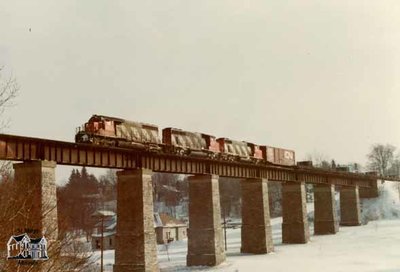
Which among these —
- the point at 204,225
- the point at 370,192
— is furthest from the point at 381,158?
the point at 204,225

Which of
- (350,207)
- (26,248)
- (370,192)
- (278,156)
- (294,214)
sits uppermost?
(278,156)

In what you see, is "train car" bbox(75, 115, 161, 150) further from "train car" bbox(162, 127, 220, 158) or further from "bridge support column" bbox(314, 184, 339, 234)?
"bridge support column" bbox(314, 184, 339, 234)

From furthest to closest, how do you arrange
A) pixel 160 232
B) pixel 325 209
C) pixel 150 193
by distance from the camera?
pixel 160 232 < pixel 325 209 < pixel 150 193

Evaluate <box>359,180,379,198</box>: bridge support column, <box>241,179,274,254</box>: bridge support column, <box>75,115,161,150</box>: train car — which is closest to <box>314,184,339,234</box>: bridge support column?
<box>241,179,274,254</box>: bridge support column

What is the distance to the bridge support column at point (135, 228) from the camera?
31938mm

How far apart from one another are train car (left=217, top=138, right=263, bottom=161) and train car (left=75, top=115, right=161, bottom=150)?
10.6 metres

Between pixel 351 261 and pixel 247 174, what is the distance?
13250 millimetres

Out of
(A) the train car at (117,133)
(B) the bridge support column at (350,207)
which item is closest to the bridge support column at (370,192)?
(B) the bridge support column at (350,207)

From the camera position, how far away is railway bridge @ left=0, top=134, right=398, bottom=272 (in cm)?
2633

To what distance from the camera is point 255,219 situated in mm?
46969

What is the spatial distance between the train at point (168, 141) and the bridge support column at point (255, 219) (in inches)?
140

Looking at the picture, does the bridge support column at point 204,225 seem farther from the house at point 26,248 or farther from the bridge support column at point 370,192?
the bridge support column at point 370,192

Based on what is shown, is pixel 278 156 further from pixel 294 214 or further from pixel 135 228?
pixel 135 228

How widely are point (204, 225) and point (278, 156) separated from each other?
20083 millimetres
